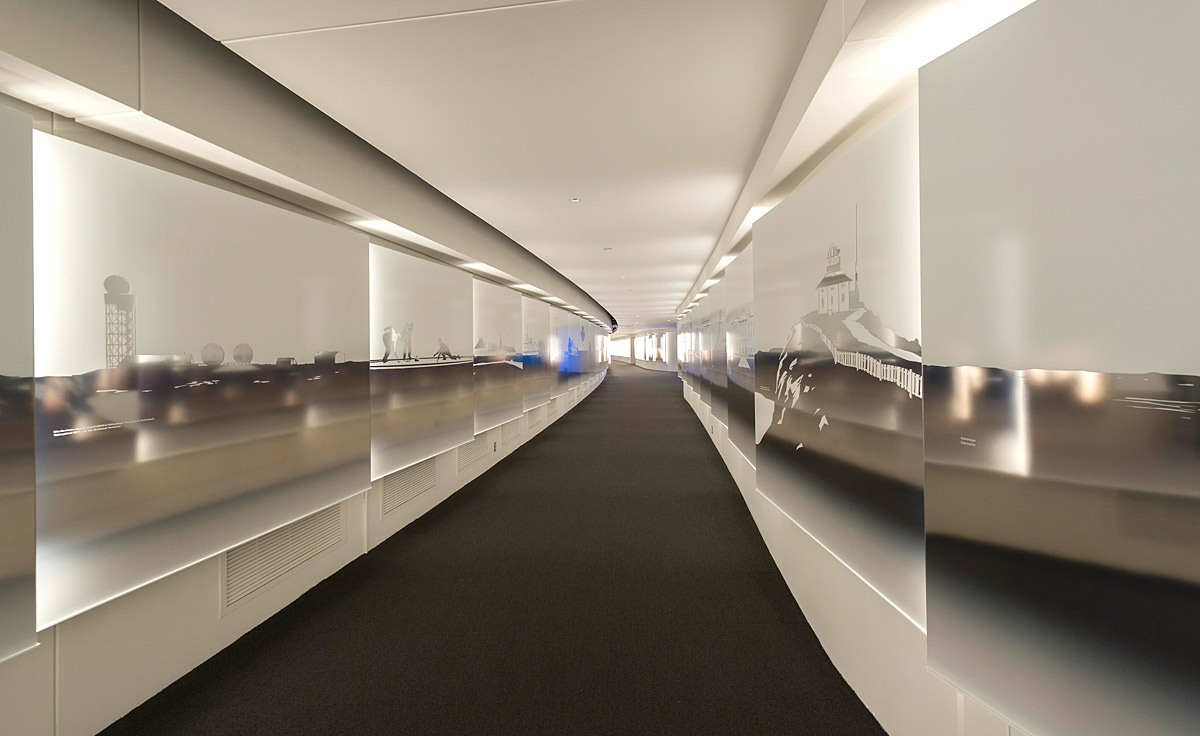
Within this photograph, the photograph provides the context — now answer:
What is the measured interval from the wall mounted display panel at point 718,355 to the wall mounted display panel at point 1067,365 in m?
4.25

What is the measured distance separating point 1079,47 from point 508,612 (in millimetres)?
3207

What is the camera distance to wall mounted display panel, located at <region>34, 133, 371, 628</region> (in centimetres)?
177

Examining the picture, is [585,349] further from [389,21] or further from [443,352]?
[389,21]

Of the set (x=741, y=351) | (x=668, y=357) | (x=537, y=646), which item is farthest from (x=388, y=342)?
(x=668, y=357)

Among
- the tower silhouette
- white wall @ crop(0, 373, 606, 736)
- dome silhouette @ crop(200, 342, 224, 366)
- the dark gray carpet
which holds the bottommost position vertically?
the dark gray carpet

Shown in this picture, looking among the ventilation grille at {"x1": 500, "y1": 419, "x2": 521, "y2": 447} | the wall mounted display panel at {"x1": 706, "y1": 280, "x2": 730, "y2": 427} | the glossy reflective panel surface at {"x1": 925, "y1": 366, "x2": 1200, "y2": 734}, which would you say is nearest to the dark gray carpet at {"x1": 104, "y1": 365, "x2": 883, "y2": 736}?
the glossy reflective panel surface at {"x1": 925, "y1": 366, "x2": 1200, "y2": 734}

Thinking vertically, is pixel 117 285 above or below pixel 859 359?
above

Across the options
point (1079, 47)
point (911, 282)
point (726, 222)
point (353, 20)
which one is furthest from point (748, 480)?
point (353, 20)

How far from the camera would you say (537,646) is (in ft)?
8.23

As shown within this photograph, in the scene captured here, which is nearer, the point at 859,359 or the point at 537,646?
the point at 859,359

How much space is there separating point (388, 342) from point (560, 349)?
615 cm

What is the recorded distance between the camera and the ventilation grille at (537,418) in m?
8.53

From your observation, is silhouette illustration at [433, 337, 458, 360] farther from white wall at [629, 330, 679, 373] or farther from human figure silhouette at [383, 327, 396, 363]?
white wall at [629, 330, 679, 373]

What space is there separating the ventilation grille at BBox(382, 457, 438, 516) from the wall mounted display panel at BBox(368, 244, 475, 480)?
0.66 ft
